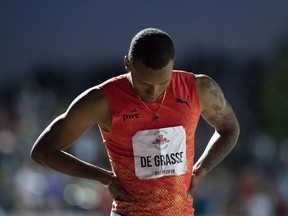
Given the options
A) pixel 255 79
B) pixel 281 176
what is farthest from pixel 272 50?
pixel 281 176

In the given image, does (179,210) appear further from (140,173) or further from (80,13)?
(80,13)

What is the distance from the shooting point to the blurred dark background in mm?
10484

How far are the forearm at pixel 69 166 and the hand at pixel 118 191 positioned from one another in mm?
33

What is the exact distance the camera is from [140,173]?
3.97 m

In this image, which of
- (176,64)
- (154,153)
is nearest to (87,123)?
(154,153)

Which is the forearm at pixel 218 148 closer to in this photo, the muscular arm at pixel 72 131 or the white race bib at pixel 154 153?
the white race bib at pixel 154 153

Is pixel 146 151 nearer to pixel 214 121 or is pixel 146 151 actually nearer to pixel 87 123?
pixel 87 123

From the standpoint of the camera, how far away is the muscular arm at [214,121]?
4191 millimetres

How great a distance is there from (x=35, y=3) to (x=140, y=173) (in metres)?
7.76

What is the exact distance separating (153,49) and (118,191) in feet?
2.39

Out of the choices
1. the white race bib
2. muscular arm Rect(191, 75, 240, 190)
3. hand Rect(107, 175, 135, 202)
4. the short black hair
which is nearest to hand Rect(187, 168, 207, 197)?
muscular arm Rect(191, 75, 240, 190)

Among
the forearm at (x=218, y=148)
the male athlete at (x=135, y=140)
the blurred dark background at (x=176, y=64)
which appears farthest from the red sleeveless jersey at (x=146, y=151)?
the blurred dark background at (x=176, y=64)

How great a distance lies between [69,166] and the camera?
4027 millimetres

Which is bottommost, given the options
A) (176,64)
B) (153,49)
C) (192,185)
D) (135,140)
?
(176,64)
